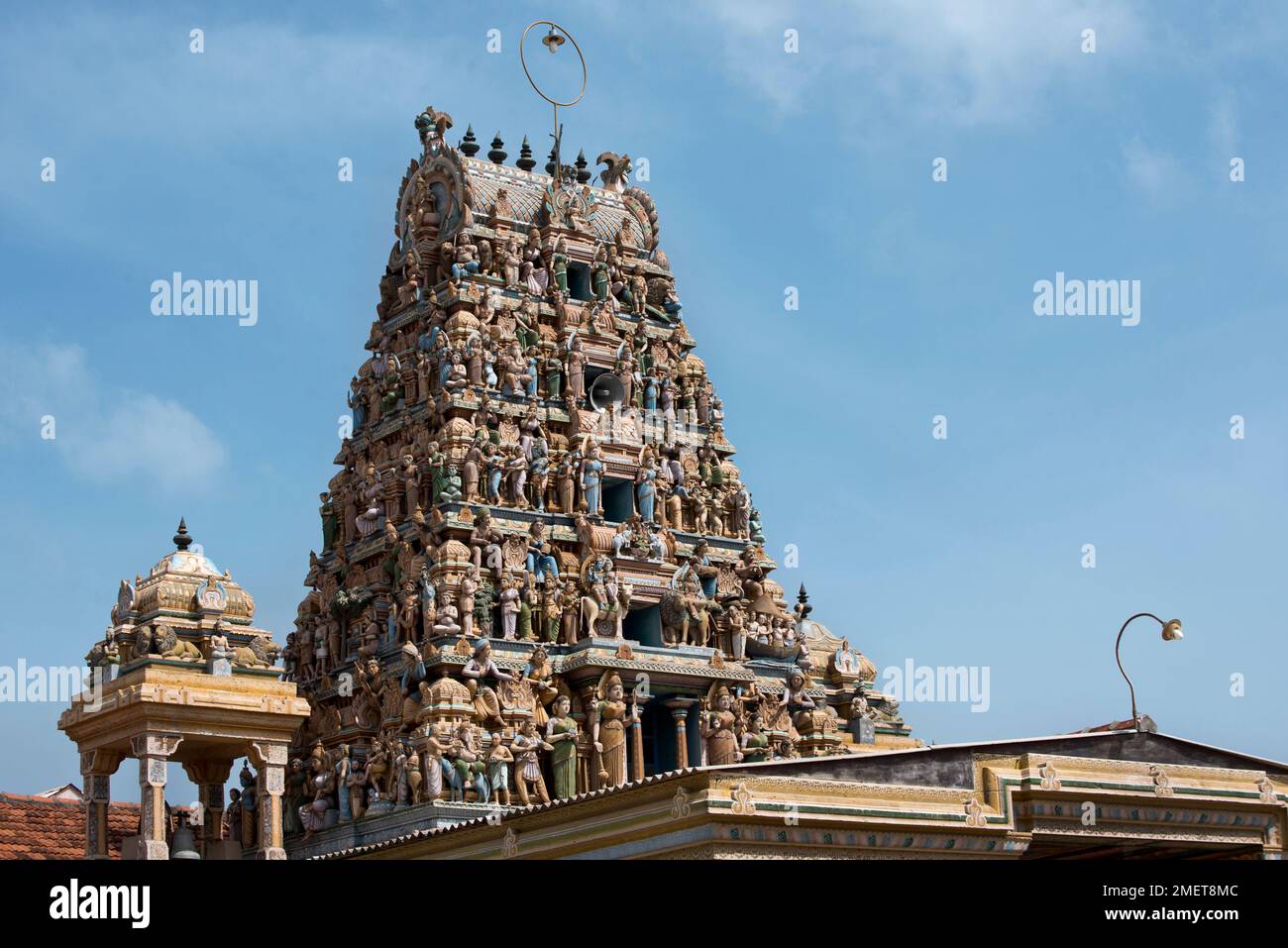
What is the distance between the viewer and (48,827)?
52.2 metres

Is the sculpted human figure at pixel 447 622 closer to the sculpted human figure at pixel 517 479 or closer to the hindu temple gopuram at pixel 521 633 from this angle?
the hindu temple gopuram at pixel 521 633

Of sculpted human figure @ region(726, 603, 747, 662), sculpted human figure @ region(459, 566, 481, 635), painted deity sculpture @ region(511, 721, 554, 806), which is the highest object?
sculpted human figure @ region(459, 566, 481, 635)

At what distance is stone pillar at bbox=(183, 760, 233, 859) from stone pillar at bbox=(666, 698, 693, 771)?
34.2 feet

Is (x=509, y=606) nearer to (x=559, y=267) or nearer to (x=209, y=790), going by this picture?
(x=209, y=790)

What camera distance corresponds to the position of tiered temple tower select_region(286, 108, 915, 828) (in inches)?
1964

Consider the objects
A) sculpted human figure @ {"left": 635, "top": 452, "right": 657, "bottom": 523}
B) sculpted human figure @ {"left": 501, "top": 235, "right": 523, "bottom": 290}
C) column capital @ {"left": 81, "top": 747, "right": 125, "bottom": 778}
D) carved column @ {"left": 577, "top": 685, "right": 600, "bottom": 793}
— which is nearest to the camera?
column capital @ {"left": 81, "top": 747, "right": 125, "bottom": 778}

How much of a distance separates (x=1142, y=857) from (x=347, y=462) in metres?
23.4

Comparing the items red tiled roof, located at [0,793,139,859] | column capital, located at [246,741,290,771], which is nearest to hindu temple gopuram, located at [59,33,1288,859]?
column capital, located at [246,741,290,771]

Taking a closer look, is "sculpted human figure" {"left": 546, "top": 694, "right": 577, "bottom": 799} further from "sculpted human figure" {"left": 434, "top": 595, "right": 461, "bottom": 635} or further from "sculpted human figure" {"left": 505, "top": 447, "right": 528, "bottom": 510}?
"sculpted human figure" {"left": 505, "top": 447, "right": 528, "bottom": 510}

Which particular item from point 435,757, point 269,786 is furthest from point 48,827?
point 435,757

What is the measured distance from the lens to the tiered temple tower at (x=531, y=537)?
49.9 m

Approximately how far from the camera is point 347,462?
56.2 m
